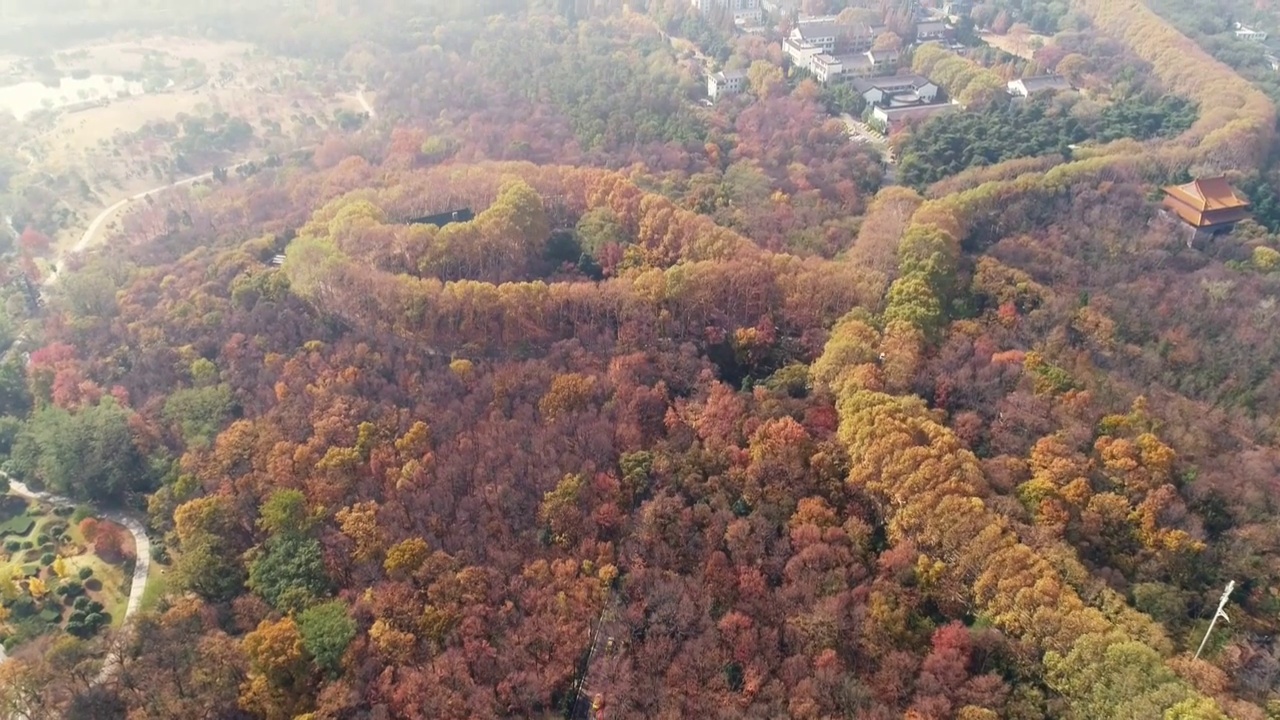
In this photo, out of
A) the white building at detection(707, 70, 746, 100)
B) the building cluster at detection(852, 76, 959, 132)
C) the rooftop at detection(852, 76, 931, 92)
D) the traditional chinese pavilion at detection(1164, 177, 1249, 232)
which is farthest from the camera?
the white building at detection(707, 70, 746, 100)

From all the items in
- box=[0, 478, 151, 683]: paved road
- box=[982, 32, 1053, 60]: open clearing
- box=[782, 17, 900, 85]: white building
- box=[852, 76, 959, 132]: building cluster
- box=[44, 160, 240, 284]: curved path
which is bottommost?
box=[0, 478, 151, 683]: paved road

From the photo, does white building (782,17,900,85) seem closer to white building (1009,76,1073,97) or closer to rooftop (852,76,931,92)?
rooftop (852,76,931,92)

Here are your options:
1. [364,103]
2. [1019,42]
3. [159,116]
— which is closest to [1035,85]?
[1019,42]

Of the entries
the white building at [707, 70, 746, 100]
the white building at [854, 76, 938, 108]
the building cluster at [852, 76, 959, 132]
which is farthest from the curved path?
the white building at [854, 76, 938, 108]

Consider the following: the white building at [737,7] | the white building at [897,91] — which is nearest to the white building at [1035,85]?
the white building at [897,91]

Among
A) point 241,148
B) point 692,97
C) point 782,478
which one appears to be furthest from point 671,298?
point 241,148

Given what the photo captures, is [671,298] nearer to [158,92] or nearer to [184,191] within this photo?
[184,191]

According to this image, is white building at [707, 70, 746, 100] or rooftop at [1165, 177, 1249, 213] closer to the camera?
rooftop at [1165, 177, 1249, 213]

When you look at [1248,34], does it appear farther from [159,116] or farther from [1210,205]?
[159,116]
